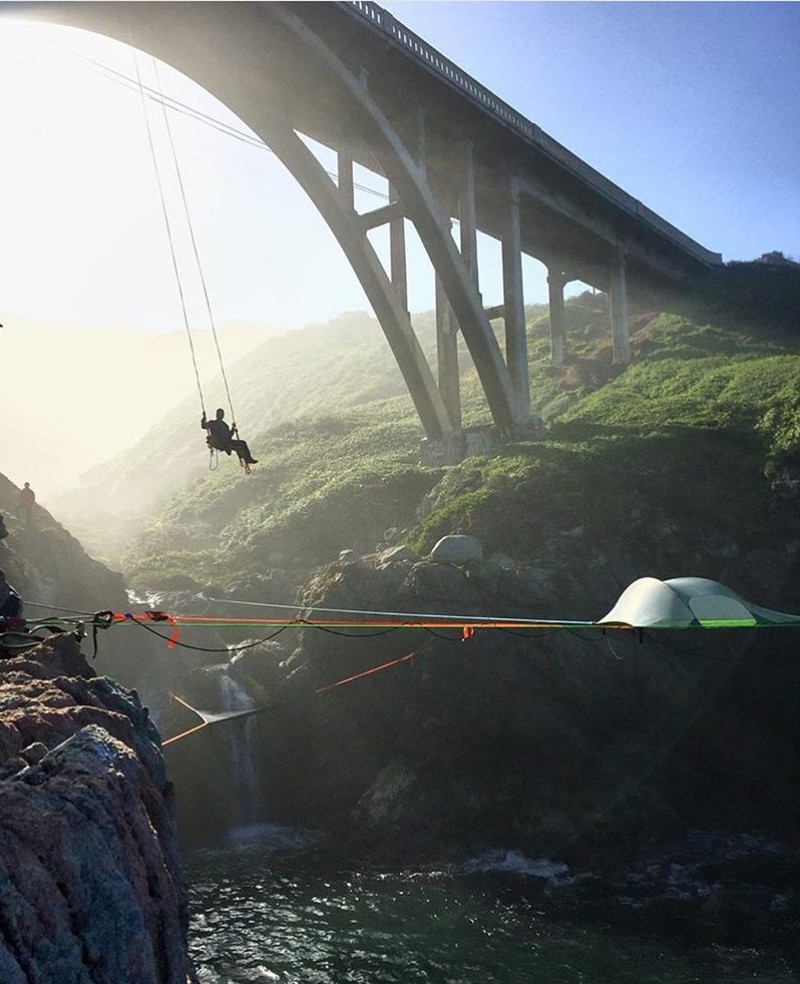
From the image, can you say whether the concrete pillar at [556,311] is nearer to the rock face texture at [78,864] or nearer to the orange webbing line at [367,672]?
the orange webbing line at [367,672]

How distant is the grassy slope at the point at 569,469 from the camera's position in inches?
890

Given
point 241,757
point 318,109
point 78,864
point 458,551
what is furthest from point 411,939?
point 318,109

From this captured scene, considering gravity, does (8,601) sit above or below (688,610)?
above

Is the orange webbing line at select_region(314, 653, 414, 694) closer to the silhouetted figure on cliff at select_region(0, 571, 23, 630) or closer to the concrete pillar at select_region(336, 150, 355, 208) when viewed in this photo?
the silhouetted figure on cliff at select_region(0, 571, 23, 630)

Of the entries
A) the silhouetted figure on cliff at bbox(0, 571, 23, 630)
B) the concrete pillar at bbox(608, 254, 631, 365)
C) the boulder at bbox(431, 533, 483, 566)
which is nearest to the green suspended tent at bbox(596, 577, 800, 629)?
the boulder at bbox(431, 533, 483, 566)

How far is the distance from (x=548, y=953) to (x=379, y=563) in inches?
416

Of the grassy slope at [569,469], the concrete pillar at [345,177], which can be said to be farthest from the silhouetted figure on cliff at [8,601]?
the concrete pillar at [345,177]

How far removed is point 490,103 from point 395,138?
5804 millimetres

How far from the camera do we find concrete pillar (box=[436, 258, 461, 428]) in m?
29.0

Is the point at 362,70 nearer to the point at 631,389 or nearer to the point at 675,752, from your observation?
the point at 631,389

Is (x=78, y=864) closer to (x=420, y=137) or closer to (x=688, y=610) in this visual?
(x=688, y=610)

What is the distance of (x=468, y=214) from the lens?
91.8ft

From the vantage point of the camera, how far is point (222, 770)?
65.9 ft

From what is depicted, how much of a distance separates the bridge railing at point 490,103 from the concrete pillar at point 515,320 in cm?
367
